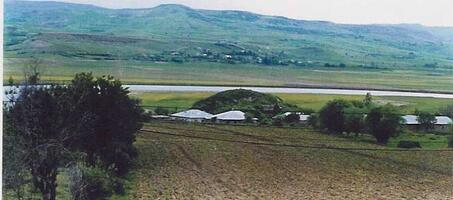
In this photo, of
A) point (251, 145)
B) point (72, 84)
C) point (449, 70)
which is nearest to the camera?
point (72, 84)

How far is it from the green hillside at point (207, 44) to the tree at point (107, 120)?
5 cm

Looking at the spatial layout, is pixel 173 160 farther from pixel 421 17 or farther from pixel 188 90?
pixel 421 17

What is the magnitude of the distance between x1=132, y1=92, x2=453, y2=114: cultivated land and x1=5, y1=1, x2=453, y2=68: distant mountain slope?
119mm

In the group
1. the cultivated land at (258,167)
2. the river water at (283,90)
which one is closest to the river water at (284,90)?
the river water at (283,90)

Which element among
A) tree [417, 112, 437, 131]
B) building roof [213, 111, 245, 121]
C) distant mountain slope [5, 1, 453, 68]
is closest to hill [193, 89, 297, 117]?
building roof [213, 111, 245, 121]

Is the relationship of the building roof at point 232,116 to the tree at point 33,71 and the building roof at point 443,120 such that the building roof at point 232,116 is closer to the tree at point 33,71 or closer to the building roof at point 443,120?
the tree at point 33,71

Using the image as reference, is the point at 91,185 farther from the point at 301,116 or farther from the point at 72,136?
the point at 301,116

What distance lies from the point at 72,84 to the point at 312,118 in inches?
31.2

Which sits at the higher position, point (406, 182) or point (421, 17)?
point (421, 17)

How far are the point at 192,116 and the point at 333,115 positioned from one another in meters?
0.48

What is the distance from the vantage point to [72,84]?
2.13 metres

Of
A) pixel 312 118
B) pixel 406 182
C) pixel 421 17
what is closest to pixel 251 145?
pixel 312 118

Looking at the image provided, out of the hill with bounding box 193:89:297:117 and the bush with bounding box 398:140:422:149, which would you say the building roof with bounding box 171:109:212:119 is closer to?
the hill with bounding box 193:89:297:117

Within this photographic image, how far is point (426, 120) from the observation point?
7.83 feet
